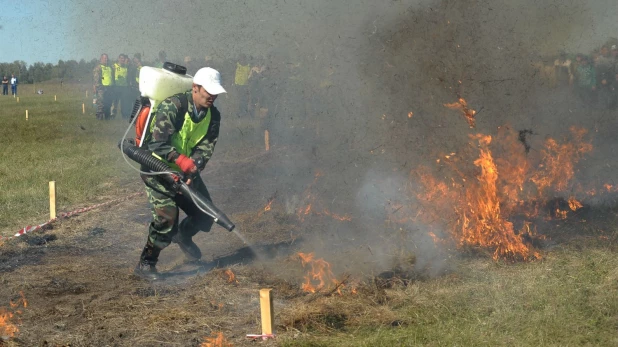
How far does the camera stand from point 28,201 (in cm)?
1047

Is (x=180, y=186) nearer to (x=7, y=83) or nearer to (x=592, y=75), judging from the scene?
(x=592, y=75)

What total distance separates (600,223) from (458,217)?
70.9 inches

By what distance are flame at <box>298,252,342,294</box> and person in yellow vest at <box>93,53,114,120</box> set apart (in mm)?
20235

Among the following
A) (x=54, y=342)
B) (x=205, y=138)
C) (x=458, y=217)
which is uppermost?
(x=205, y=138)

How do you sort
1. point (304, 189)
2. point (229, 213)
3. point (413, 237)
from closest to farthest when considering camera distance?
point (413, 237) → point (229, 213) → point (304, 189)

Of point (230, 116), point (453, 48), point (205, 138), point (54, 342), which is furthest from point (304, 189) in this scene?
point (230, 116)

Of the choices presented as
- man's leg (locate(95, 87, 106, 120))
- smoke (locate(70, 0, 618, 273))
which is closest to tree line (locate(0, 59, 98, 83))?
man's leg (locate(95, 87, 106, 120))

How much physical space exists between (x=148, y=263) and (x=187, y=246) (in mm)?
578

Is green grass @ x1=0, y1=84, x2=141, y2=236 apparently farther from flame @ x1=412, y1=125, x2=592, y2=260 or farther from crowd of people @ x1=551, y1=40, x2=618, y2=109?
crowd of people @ x1=551, y1=40, x2=618, y2=109

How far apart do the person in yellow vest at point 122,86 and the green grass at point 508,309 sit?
21250mm

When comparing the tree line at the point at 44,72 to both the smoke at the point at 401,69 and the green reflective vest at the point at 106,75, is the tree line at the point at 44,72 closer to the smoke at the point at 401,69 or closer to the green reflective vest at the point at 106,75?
the green reflective vest at the point at 106,75

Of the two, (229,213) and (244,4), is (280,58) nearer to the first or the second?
(244,4)

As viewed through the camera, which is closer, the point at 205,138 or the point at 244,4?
the point at 205,138

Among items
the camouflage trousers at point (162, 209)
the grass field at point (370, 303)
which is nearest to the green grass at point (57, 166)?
the grass field at point (370, 303)
